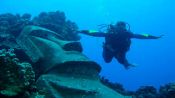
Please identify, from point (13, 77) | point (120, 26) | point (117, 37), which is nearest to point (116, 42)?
point (117, 37)

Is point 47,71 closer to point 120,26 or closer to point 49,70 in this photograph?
point 49,70

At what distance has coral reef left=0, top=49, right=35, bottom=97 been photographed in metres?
5.37

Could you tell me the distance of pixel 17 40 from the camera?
10906 mm

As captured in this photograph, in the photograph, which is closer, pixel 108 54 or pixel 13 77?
pixel 13 77

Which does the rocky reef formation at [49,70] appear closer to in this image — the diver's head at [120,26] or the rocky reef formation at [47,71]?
the rocky reef formation at [47,71]

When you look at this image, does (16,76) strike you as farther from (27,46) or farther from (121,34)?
(121,34)

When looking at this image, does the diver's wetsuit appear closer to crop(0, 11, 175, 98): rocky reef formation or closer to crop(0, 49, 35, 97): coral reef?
crop(0, 11, 175, 98): rocky reef formation

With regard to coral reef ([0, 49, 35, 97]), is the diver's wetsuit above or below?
above

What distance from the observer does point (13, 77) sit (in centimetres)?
575

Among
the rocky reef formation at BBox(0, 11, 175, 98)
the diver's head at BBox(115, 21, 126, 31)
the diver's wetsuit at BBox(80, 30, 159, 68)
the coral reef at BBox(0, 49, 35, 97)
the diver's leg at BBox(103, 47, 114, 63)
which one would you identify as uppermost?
the diver's head at BBox(115, 21, 126, 31)

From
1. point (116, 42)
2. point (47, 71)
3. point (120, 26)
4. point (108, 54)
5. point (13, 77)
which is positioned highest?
point (120, 26)

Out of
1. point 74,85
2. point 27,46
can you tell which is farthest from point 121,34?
point 74,85

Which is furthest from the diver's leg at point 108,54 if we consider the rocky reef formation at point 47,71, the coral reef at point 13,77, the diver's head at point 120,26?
the coral reef at point 13,77

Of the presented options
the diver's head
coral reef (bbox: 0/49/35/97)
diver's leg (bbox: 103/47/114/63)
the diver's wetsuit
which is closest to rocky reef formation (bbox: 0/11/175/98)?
coral reef (bbox: 0/49/35/97)
